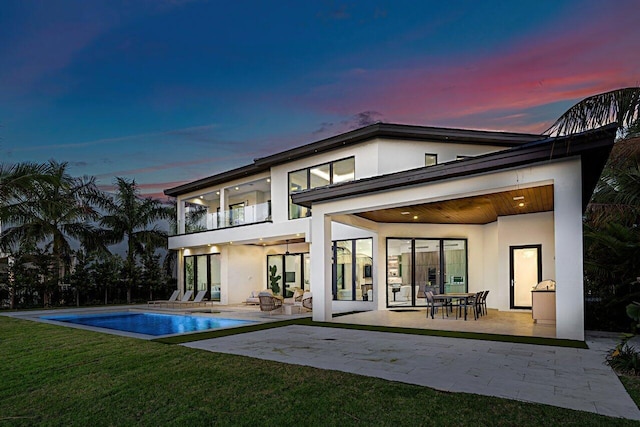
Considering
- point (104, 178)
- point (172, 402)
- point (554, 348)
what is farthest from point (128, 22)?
point (554, 348)

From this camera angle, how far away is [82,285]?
71.7 ft

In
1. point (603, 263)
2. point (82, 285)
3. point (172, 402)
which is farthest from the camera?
point (82, 285)

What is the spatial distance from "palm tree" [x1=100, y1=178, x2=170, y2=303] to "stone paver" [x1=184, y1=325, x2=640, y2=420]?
15.8 m

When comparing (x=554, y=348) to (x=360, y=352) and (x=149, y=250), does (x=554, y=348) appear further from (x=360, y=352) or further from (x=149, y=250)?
(x=149, y=250)

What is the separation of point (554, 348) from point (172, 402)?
23.2 ft

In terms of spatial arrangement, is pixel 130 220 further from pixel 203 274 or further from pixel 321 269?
pixel 321 269

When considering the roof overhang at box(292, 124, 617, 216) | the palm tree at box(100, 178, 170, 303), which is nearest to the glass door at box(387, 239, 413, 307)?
the roof overhang at box(292, 124, 617, 216)

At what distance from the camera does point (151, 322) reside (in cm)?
1619

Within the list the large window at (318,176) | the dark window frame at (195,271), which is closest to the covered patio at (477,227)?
the large window at (318,176)

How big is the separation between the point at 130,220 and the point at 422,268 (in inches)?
644

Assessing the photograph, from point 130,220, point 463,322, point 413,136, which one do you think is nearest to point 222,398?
point 463,322

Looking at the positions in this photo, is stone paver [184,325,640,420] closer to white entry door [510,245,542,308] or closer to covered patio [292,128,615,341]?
covered patio [292,128,615,341]

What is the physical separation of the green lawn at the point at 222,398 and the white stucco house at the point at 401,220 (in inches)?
177

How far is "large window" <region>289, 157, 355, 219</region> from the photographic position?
17328 mm
